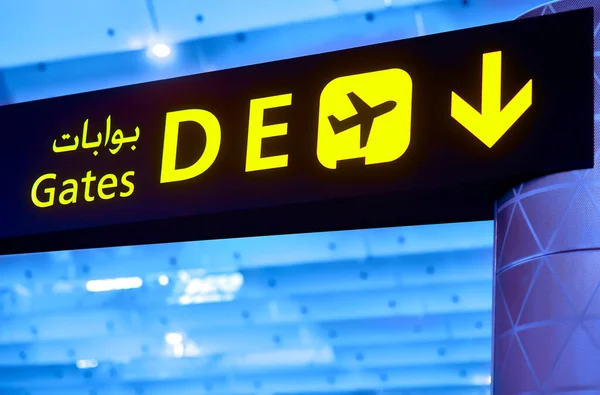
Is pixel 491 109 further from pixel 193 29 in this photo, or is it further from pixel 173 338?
pixel 173 338

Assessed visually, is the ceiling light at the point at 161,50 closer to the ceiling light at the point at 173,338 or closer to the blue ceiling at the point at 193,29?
the blue ceiling at the point at 193,29

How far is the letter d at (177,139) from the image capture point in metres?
6.11

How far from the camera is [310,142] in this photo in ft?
19.1

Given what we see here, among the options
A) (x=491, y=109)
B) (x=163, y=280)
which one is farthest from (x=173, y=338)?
(x=491, y=109)

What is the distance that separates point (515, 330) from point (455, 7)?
382cm

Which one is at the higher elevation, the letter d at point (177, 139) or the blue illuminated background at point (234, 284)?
the blue illuminated background at point (234, 284)

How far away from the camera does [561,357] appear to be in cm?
475

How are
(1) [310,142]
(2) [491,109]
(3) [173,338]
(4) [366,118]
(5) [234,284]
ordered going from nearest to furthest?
(2) [491,109] < (4) [366,118] < (1) [310,142] < (5) [234,284] < (3) [173,338]

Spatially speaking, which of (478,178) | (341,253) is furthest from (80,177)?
(341,253)

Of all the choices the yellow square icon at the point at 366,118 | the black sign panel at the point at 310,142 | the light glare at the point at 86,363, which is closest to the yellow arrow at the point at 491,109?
the black sign panel at the point at 310,142

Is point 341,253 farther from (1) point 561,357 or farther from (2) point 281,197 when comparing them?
(1) point 561,357

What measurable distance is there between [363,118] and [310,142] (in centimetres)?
40

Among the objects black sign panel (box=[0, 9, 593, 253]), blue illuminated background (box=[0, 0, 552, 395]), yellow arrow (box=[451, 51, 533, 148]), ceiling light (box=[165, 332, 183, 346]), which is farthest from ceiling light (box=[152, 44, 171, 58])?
ceiling light (box=[165, 332, 183, 346])

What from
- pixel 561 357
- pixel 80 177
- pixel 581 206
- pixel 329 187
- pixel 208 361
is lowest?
pixel 561 357
